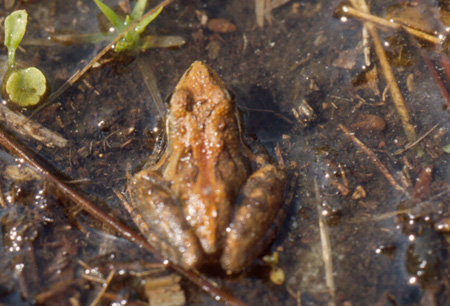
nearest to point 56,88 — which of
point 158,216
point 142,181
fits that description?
point 142,181

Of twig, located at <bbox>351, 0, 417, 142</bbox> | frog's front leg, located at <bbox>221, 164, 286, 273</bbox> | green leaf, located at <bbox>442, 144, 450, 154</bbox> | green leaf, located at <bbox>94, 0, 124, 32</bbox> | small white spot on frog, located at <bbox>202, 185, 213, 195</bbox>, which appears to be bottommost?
frog's front leg, located at <bbox>221, 164, 286, 273</bbox>

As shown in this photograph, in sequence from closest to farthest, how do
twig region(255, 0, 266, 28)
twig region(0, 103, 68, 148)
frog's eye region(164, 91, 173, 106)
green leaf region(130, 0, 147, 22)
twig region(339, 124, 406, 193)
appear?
twig region(339, 124, 406, 193) < frog's eye region(164, 91, 173, 106) < twig region(0, 103, 68, 148) < green leaf region(130, 0, 147, 22) < twig region(255, 0, 266, 28)

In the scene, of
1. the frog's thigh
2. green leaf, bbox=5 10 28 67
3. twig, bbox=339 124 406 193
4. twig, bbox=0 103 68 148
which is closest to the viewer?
the frog's thigh

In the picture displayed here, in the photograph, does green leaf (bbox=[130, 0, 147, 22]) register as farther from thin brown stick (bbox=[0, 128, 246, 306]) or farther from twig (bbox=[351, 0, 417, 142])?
twig (bbox=[351, 0, 417, 142])

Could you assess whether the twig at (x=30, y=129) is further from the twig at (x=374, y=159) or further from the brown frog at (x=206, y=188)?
the twig at (x=374, y=159)

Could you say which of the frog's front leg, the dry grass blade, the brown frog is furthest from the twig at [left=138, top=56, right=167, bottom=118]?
the dry grass blade

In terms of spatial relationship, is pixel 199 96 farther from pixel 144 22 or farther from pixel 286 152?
pixel 144 22

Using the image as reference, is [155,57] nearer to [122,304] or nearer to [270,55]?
[270,55]
